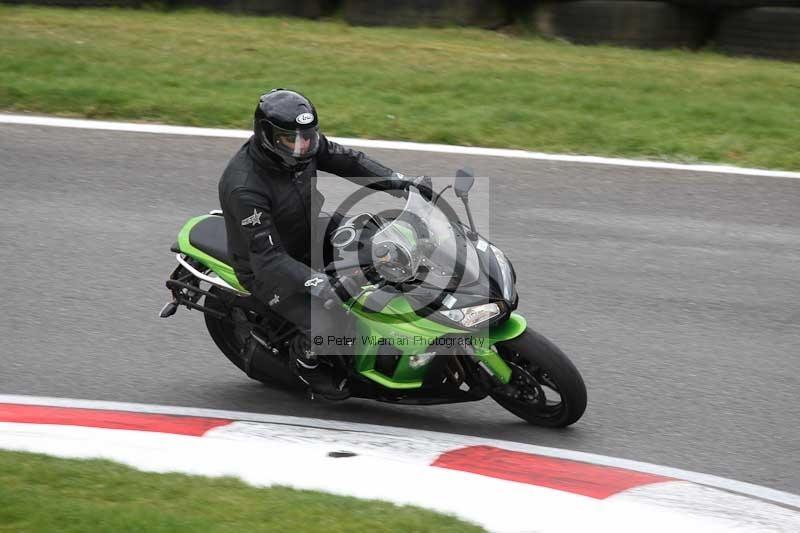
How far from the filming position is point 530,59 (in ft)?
41.0

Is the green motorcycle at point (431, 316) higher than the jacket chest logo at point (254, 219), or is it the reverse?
the jacket chest logo at point (254, 219)

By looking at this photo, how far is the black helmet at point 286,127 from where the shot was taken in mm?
5117

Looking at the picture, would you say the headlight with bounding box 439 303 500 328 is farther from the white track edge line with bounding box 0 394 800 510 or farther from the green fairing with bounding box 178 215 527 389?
the white track edge line with bounding box 0 394 800 510

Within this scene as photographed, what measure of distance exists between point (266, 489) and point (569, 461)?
1554mm

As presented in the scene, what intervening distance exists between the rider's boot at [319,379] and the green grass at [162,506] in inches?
41.5

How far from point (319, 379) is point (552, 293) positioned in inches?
87.1

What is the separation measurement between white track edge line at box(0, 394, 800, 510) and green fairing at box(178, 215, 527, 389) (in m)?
0.31

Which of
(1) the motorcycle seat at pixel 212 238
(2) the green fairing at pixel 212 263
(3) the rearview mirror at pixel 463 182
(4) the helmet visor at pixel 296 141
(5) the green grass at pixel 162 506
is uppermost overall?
(4) the helmet visor at pixel 296 141

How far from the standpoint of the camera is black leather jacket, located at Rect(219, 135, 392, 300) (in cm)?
521

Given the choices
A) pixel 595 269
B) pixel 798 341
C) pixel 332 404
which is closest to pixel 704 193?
pixel 595 269

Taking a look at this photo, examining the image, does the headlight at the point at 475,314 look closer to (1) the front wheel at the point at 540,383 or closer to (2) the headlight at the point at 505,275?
(2) the headlight at the point at 505,275

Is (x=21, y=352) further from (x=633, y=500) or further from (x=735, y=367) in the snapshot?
(x=735, y=367)

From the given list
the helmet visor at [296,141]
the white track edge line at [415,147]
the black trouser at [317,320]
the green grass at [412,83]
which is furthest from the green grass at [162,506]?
the green grass at [412,83]

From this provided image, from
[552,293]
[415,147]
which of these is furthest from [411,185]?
[415,147]
